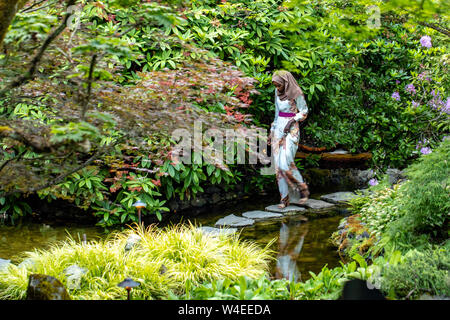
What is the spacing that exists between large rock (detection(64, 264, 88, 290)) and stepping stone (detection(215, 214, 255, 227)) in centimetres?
259

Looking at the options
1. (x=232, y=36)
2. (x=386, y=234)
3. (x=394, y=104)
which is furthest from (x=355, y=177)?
(x=386, y=234)

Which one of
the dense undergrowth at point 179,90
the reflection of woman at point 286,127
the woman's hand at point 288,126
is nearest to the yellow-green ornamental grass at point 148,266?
the dense undergrowth at point 179,90

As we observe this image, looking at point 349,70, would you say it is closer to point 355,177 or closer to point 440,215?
point 355,177

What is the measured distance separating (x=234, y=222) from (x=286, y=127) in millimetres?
1646

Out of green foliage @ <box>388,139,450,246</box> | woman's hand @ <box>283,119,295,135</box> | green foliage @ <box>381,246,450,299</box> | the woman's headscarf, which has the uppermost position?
the woman's headscarf

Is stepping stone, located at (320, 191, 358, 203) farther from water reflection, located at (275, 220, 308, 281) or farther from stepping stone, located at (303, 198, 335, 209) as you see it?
water reflection, located at (275, 220, 308, 281)

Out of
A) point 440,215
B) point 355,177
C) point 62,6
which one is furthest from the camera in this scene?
point 355,177

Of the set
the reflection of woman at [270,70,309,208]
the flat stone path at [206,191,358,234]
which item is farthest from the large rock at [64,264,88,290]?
the reflection of woman at [270,70,309,208]

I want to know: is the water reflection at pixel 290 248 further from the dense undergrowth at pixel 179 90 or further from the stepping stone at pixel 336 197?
the stepping stone at pixel 336 197

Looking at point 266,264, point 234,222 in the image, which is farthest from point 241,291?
point 234,222

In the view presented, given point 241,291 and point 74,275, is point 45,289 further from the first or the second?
point 241,291

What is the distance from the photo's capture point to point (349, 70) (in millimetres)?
8859

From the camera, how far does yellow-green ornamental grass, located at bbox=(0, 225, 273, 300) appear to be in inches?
159

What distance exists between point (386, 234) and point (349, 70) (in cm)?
502
